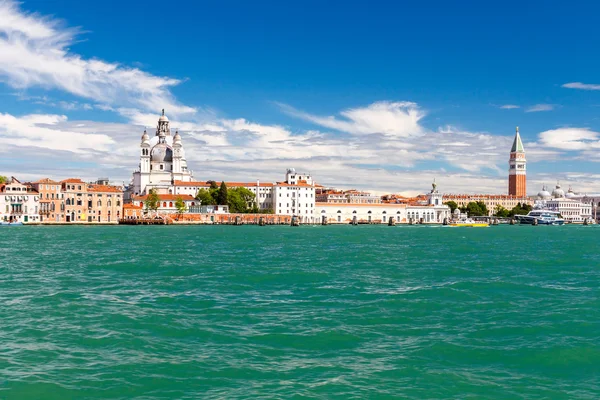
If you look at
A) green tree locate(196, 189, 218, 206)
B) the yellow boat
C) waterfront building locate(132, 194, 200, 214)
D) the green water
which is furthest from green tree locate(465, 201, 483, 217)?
the green water

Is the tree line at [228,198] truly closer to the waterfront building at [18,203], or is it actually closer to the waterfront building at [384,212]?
the waterfront building at [384,212]

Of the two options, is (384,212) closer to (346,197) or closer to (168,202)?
(346,197)

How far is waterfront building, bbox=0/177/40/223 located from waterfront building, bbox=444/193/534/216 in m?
88.5

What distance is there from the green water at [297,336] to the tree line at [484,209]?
100183 millimetres

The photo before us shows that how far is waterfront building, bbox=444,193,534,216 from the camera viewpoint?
13662 cm

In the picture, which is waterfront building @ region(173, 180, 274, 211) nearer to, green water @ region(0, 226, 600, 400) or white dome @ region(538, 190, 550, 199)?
white dome @ region(538, 190, 550, 199)

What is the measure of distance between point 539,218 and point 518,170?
139ft

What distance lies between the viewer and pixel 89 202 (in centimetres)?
7456

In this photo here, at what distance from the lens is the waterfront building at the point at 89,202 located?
73.2 meters

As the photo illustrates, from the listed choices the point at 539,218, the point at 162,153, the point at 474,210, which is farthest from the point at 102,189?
the point at 539,218

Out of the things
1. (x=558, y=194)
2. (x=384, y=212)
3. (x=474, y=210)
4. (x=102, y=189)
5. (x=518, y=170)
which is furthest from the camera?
(x=518, y=170)

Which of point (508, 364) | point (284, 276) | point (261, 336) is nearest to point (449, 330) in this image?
point (508, 364)

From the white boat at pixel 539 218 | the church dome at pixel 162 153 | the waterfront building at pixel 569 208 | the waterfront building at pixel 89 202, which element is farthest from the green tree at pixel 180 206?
the waterfront building at pixel 569 208

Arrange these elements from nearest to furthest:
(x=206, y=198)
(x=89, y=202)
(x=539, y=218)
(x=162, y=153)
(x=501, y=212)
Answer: (x=89, y=202)
(x=206, y=198)
(x=162, y=153)
(x=539, y=218)
(x=501, y=212)
